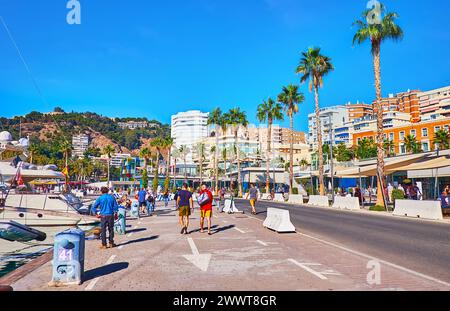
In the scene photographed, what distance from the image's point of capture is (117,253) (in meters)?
10.8

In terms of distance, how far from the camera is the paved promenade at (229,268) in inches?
272

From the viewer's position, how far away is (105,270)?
8.45m

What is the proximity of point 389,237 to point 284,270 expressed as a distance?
7038 millimetres

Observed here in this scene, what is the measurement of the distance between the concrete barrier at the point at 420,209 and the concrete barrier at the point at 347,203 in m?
6.00

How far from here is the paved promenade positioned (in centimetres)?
692

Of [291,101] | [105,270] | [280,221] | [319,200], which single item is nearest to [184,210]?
[280,221]

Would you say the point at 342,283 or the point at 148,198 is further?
the point at 148,198

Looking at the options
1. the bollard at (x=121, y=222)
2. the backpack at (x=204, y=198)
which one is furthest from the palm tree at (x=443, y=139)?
the bollard at (x=121, y=222)

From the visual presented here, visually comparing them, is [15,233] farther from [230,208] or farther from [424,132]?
[424,132]

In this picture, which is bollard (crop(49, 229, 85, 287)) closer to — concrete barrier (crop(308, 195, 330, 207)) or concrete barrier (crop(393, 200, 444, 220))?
concrete barrier (crop(393, 200, 444, 220))

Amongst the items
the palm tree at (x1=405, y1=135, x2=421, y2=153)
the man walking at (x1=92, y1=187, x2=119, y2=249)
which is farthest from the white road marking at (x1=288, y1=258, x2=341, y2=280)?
the palm tree at (x1=405, y1=135, x2=421, y2=153)
